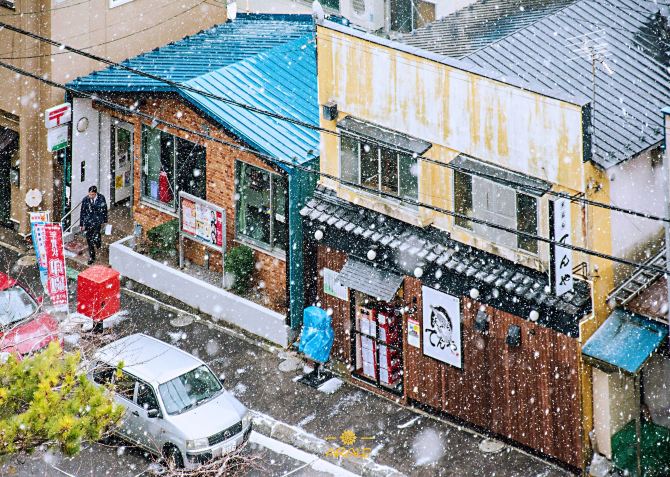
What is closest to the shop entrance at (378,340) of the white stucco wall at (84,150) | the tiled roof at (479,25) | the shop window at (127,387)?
the shop window at (127,387)

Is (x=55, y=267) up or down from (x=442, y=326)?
down

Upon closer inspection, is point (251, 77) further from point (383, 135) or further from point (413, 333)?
point (413, 333)

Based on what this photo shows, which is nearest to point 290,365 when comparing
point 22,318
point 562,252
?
point 22,318

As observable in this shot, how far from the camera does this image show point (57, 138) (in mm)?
28625

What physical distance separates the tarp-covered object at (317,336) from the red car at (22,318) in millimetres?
4755

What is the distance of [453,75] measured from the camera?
21.3 m

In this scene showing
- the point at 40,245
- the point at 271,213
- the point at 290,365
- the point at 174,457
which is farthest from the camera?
the point at 40,245

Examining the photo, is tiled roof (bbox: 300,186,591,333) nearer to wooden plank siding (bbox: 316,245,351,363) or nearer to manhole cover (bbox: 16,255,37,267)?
wooden plank siding (bbox: 316,245,351,363)

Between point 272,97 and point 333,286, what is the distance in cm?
460

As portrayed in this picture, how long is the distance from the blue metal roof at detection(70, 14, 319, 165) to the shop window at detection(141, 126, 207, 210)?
1461 mm

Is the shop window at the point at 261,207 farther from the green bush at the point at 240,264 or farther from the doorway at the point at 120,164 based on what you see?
the doorway at the point at 120,164

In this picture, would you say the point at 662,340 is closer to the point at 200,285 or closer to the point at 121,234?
the point at 200,285

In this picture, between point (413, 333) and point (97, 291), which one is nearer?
point (413, 333)

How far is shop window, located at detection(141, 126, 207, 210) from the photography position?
2733cm
